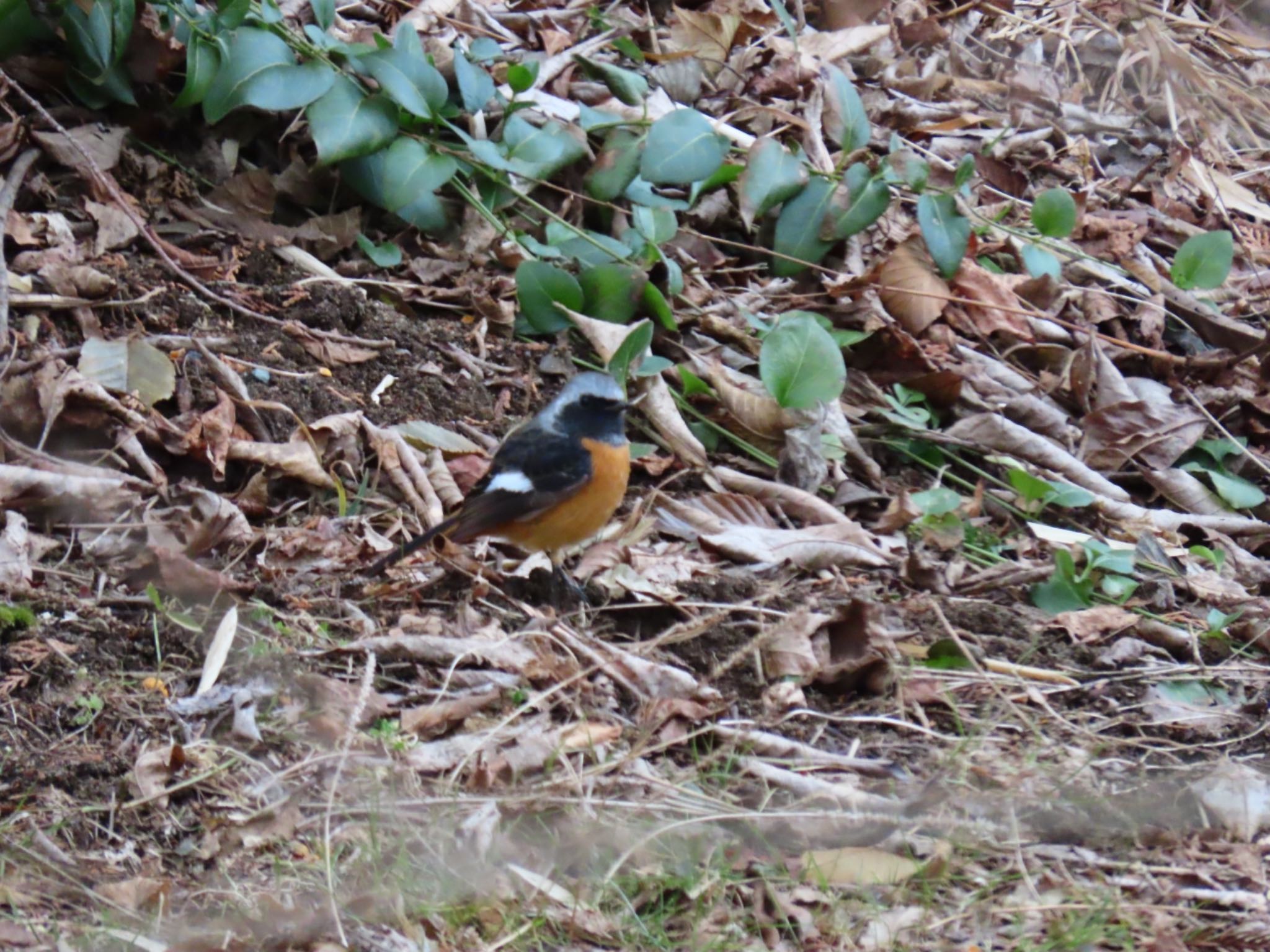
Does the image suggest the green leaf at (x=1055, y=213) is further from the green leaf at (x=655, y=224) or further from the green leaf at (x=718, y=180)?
the green leaf at (x=655, y=224)

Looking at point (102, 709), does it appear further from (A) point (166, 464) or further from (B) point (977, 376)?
(B) point (977, 376)

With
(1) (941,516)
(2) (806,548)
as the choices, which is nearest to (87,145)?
(2) (806,548)

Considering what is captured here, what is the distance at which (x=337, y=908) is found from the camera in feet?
10.0

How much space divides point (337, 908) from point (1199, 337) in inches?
220

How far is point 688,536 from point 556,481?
616mm

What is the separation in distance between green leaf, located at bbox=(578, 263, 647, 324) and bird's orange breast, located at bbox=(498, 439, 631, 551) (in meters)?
1.06

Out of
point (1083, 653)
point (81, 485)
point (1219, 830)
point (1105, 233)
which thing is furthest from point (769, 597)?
point (1105, 233)

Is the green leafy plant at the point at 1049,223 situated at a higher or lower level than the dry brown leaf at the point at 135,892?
higher

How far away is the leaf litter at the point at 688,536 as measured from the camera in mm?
3295

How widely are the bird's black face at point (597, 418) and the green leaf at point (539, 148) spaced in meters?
1.33

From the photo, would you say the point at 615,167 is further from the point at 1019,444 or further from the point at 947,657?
the point at 947,657

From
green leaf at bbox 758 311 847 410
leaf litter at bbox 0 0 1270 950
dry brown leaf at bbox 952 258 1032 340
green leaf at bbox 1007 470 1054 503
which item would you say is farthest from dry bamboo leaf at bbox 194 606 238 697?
dry brown leaf at bbox 952 258 1032 340

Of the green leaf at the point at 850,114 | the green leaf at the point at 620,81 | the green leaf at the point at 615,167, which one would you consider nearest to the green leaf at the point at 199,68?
the green leaf at the point at 615,167

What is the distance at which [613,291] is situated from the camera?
6094 mm
